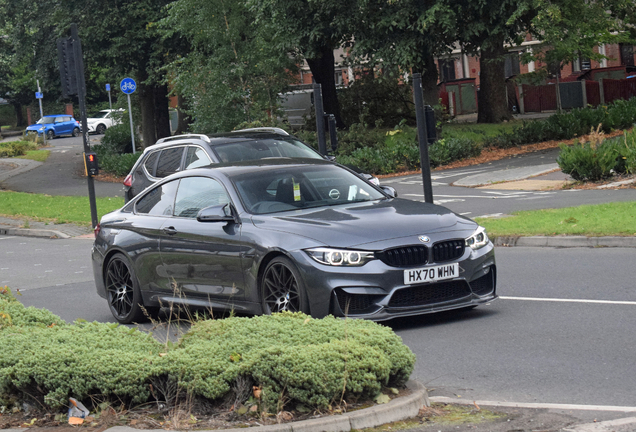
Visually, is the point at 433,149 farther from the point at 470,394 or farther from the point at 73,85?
the point at 470,394

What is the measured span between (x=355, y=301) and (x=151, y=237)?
8.84 feet

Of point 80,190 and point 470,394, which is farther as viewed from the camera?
point 80,190

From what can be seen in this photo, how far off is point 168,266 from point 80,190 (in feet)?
75.2

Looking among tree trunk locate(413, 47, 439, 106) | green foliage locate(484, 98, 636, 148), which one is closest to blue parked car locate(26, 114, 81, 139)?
tree trunk locate(413, 47, 439, 106)

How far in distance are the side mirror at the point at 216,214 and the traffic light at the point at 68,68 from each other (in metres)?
11.7

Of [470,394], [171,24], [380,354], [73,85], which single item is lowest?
[470,394]

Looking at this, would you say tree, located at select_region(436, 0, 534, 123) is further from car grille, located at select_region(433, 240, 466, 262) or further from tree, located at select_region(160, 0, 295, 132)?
car grille, located at select_region(433, 240, 466, 262)

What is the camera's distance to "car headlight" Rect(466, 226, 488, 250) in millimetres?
8159

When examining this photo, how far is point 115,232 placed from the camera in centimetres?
1011

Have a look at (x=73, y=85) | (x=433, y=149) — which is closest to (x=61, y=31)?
(x=433, y=149)

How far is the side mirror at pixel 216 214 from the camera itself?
8508 millimetres

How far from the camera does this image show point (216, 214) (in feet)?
27.9

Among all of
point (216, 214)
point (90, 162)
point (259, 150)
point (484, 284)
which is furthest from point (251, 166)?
point (90, 162)

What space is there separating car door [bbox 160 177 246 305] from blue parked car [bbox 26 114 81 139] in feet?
205
